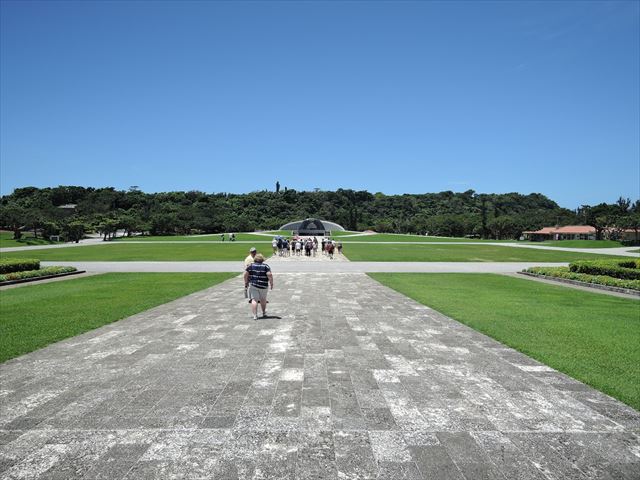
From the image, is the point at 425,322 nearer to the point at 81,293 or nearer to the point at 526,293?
the point at 526,293

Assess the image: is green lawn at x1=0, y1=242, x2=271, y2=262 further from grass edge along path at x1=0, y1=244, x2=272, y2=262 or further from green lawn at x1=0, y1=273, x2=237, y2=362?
green lawn at x1=0, y1=273, x2=237, y2=362

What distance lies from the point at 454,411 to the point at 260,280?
613 centimetres

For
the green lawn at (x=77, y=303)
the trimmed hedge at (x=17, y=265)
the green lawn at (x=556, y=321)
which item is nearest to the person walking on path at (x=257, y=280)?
the green lawn at (x=77, y=303)

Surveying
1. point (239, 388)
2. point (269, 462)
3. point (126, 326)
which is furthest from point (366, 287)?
point (269, 462)

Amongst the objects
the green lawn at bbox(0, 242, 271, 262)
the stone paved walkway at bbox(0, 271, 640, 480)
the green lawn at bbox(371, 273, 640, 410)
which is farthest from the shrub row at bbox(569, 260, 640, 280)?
the green lawn at bbox(0, 242, 271, 262)

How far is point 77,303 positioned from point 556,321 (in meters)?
14.7

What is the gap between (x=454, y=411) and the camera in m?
4.99

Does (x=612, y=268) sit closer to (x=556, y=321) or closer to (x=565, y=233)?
(x=556, y=321)

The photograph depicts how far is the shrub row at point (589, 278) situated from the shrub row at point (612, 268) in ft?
1.61

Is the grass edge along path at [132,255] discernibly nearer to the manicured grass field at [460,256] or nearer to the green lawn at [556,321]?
the manicured grass field at [460,256]

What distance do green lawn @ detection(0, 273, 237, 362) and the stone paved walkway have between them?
1.12 metres

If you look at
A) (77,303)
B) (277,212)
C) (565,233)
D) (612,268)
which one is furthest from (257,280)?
(277,212)

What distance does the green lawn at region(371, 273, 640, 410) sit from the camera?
657 cm

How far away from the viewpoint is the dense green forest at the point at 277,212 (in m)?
67.6
